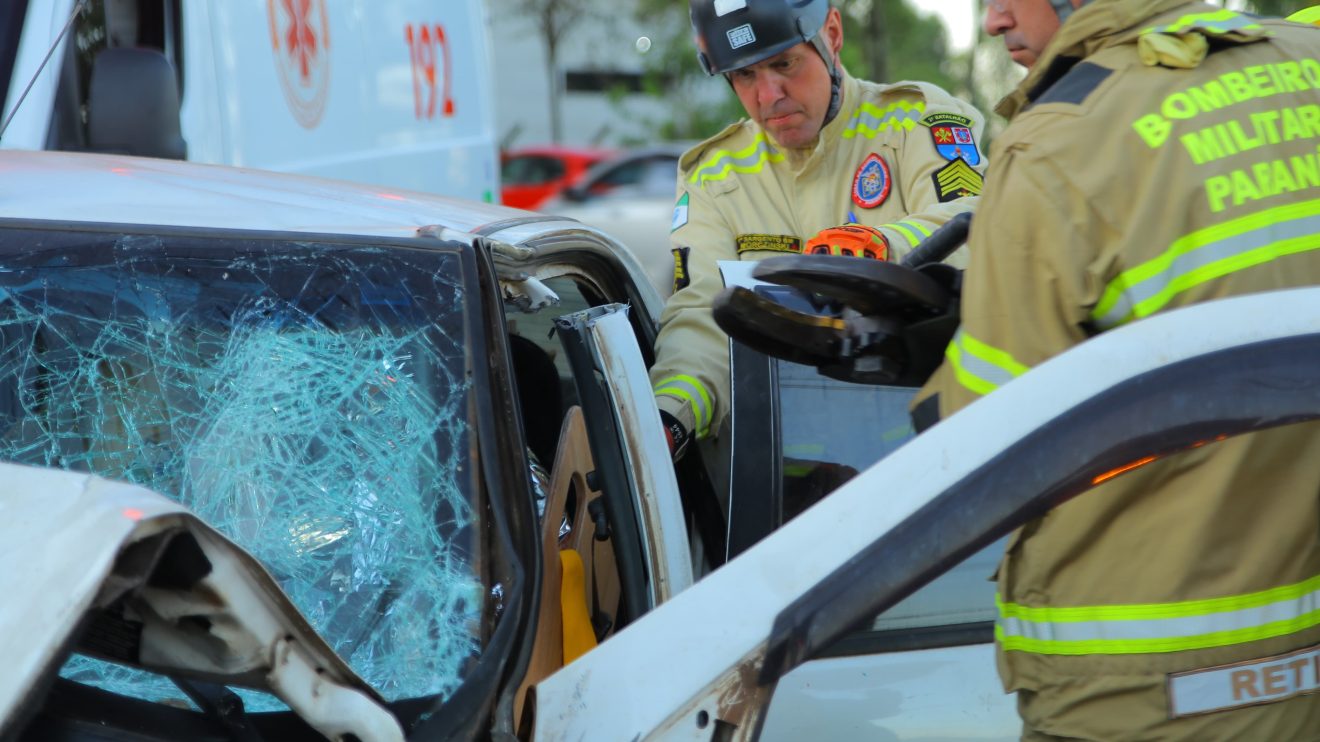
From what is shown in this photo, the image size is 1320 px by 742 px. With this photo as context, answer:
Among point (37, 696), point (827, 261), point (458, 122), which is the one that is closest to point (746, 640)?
point (827, 261)

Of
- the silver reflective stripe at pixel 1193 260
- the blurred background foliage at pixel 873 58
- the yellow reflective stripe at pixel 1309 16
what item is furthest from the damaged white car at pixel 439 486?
the blurred background foliage at pixel 873 58

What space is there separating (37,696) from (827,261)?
988 mm

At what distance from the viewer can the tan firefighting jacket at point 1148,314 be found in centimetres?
159

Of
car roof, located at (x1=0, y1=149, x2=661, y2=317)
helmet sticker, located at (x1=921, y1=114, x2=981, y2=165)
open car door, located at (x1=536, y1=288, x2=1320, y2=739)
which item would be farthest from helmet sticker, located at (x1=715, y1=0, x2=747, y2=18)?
open car door, located at (x1=536, y1=288, x2=1320, y2=739)

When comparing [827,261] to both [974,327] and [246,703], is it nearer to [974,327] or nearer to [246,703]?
[974,327]

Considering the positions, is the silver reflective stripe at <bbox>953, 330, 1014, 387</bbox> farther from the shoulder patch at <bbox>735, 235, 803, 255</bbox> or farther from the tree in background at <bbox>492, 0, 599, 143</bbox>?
the tree in background at <bbox>492, 0, 599, 143</bbox>

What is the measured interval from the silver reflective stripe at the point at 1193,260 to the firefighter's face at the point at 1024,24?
39 cm

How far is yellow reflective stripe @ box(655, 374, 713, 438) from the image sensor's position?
8.00ft

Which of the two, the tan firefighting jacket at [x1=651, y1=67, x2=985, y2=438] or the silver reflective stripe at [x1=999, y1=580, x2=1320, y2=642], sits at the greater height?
the tan firefighting jacket at [x1=651, y1=67, x2=985, y2=438]

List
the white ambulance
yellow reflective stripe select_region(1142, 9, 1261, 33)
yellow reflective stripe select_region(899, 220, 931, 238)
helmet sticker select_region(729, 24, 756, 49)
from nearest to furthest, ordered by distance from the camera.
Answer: yellow reflective stripe select_region(1142, 9, 1261, 33), yellow reflective stripe select_region(899, 220, 931, 238), helmet sticker select_region(729, 24, 756, 49), the white ambulance

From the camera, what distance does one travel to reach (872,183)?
3.08 metres

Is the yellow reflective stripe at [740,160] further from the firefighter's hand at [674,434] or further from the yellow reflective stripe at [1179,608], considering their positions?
the yellow reflective stripe at [1179,608]

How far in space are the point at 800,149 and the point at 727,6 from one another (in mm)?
384

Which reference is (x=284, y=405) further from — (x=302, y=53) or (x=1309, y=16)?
(x=302, y=53)
